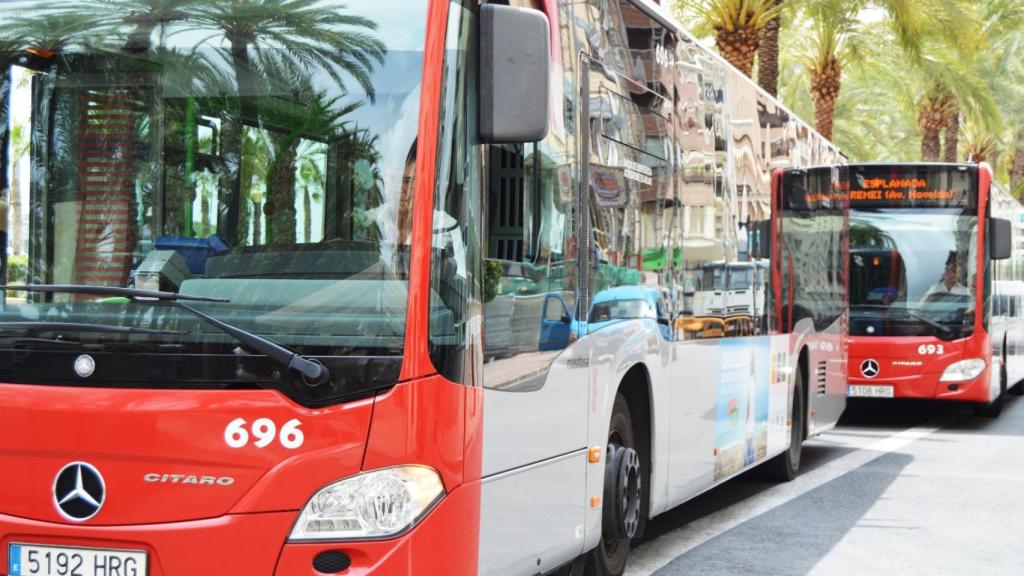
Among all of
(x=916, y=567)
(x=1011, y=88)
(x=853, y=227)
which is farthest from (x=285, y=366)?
(x=1011, y=88)

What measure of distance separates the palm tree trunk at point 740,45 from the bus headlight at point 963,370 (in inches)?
298

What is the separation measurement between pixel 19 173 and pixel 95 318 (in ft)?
2.43

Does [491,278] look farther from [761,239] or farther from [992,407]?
[992,407]

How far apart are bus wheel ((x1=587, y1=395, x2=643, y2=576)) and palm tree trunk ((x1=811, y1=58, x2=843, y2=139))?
82.0 feet

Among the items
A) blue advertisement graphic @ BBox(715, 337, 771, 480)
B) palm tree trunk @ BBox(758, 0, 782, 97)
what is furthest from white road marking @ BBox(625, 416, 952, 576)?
palm tree trunk @ BBox(758, 0, 782, 97)

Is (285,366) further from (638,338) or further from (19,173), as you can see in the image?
(638,338)

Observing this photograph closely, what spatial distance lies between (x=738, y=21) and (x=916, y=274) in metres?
7.12

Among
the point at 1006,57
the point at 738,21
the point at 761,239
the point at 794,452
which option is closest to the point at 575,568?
the point at 761,239

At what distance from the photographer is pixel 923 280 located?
1725 cm

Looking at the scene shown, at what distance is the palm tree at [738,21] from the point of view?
22812 mm

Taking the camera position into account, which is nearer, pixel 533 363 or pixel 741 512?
pixel 533 363

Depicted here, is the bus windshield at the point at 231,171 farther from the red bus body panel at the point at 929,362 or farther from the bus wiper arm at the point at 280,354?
the red bus body panel at the point at 929,362

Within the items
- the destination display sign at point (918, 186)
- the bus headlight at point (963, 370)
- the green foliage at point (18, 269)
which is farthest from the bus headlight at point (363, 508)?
the destination display sign at point (918, 186)

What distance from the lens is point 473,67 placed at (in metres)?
5.07
